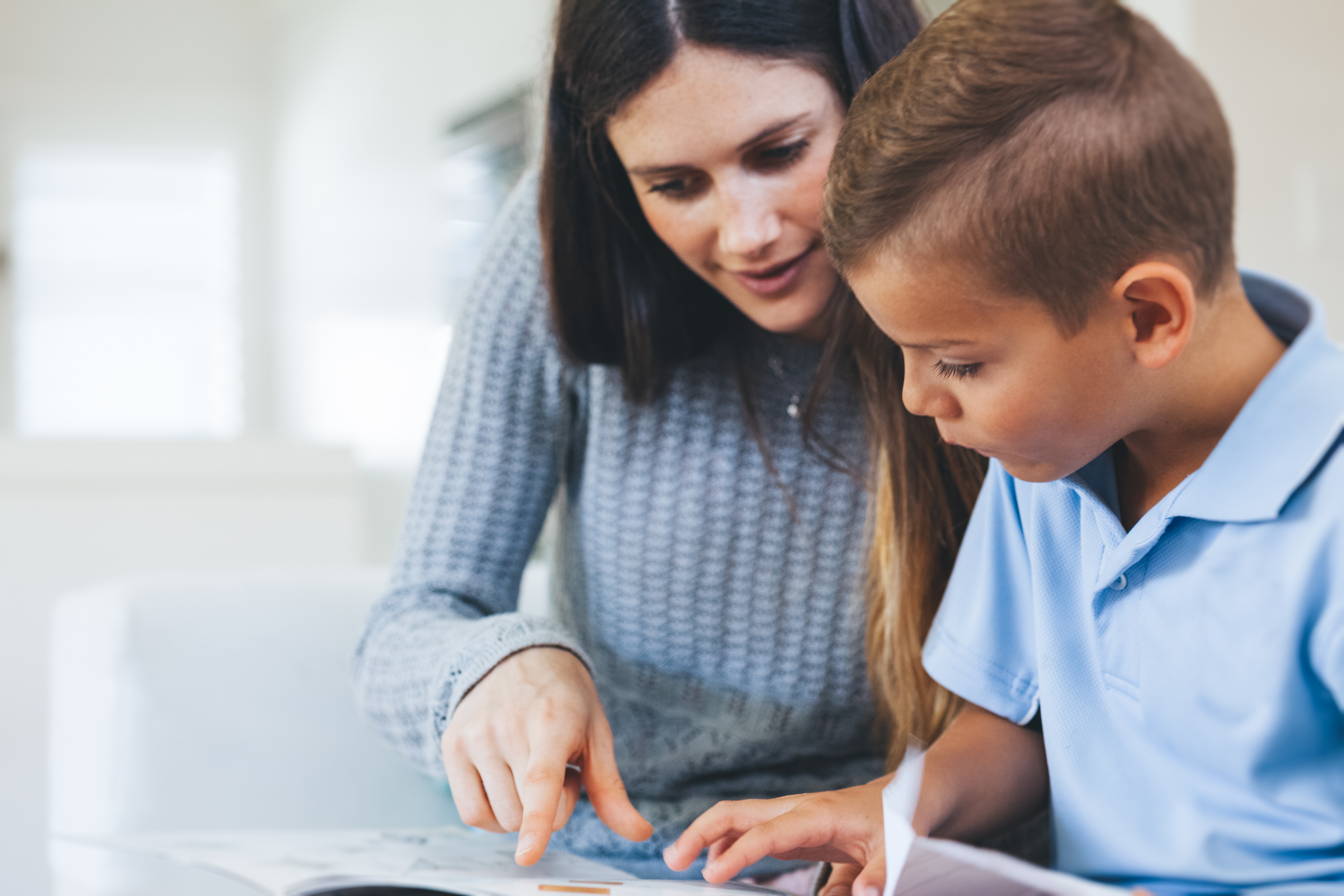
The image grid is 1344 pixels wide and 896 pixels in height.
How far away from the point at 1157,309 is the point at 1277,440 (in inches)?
2.8

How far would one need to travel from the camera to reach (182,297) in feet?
18.4

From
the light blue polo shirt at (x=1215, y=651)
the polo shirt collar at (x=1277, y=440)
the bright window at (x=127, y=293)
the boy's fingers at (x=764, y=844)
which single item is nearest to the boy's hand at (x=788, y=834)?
the boy's fingers at (x=764, y=844)

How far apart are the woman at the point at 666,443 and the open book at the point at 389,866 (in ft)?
0.21

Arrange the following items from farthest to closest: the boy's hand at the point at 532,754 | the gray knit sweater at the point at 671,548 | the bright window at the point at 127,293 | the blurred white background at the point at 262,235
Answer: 1. the bright window at the point at 127,293
2. the blurred white background at the point at 262,235
3. the gray knit sweater at the point at 671,548
4. the boy's hand at the point at 532,754

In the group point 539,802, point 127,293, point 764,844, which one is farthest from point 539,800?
point 127,293

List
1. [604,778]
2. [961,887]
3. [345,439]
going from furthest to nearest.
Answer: [345,439] < [604,778] < [961,887]

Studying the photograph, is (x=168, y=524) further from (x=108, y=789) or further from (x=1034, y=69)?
(x=1034, y=69)

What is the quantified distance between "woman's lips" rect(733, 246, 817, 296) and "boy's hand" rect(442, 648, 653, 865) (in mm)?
274

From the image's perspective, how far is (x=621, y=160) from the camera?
0.83m

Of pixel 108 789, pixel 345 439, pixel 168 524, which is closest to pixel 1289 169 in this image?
pixel 108 789

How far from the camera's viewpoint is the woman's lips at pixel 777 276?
2.54ft

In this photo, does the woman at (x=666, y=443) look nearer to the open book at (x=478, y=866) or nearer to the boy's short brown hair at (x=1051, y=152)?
the open book at (x=478, y=866)

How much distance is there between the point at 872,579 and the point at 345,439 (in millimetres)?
4169

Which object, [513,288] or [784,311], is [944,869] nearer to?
[784,311]
